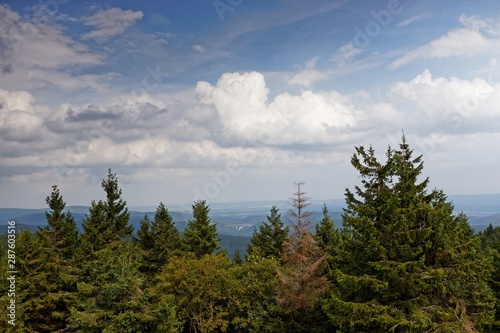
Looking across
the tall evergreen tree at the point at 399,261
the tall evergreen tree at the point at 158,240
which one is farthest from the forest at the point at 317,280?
the tall evergreen tree at the point at 158,240

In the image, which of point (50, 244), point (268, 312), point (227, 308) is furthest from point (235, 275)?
point (50, 244)

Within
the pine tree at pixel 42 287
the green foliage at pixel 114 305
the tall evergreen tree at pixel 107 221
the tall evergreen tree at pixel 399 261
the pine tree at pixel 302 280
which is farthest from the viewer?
the tall evergreen tree at pixel 107 221

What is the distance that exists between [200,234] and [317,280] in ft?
81.4

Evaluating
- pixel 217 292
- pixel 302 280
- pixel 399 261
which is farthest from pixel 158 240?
pixel 399 261

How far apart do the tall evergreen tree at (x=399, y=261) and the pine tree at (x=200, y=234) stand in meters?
27.1

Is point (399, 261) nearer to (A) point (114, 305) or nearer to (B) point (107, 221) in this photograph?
(A) point (114, 305)

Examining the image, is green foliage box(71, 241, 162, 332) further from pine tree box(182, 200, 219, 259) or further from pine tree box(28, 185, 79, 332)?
pine tree box(182, 200, 219, 259)

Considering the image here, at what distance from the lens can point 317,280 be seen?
→ 22875 millimetres

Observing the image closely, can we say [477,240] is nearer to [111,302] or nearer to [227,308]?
[227,308]

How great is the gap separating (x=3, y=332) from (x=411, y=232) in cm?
2858

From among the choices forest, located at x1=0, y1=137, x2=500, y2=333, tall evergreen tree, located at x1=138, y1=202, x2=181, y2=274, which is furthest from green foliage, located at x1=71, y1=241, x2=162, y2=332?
tall evergreen tree, located at x1=138, y1=202, x2=181, y2=274

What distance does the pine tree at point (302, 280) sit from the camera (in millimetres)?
22828

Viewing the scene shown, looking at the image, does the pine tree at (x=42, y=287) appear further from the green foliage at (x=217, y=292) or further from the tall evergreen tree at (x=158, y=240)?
the green foliage at (x=217, y=292)

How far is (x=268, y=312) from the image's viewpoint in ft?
89.8
